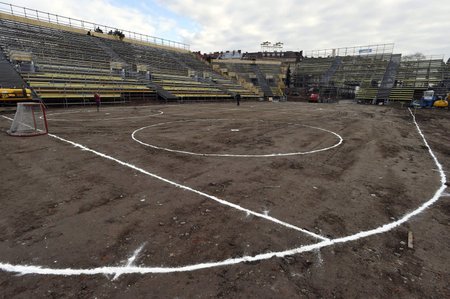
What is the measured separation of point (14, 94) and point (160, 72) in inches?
916

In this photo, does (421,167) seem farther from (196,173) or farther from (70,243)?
(70,243)

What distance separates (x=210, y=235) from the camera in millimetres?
4852

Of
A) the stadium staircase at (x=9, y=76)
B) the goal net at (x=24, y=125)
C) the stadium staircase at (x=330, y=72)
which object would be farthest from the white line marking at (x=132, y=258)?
the stadium staircase at (x=330, y=72)

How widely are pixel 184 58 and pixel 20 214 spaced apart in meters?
53.4

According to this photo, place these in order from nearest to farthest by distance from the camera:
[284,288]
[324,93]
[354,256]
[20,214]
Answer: [284,288] < [354,256] < [20,214] < [324,93]

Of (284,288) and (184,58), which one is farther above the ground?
(184,58)

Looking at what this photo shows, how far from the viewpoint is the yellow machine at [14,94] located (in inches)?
890

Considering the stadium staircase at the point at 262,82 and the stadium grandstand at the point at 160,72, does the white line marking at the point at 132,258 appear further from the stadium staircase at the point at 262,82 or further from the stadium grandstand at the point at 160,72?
the stadium staircase at the point at 262,82

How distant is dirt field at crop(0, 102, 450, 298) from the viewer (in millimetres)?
3750

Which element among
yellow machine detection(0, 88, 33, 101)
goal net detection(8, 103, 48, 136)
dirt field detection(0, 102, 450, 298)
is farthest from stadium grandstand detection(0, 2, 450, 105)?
dirt field detection(0, 102, 450, 298)

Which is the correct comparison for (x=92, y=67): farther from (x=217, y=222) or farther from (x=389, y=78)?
(x=389, y=78)

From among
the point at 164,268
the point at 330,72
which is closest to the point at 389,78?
the point at 330,72

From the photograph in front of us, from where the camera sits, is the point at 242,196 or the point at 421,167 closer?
the point at 242,196

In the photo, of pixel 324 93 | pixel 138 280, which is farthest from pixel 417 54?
pixel 138 280
